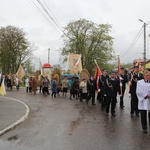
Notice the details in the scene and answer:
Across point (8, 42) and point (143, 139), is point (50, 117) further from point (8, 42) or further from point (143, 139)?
point (8, 42)

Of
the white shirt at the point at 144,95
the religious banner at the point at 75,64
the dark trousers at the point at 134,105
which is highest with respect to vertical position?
the religious banner at the point at 75,64

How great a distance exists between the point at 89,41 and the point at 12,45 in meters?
14.4

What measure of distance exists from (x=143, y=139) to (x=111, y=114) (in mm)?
3768

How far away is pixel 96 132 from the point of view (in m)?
7.23

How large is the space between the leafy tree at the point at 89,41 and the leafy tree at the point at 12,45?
9258 mm

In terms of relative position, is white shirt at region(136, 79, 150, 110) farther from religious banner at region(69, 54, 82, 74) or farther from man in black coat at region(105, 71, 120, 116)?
religious banner at region(69, 54, 82, 74)

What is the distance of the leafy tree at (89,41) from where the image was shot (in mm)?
47469

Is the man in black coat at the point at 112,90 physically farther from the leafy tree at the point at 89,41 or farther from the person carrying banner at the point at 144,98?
the leafy tree at the point at 89,41

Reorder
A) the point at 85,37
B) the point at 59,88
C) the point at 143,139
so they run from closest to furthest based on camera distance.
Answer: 1. the point at 143,139
2. the point at 59,88
3. the point at 85,37

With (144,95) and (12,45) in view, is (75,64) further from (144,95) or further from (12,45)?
(12,45)

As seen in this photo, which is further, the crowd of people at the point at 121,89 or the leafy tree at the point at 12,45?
the leafy tree at the point at 12,45

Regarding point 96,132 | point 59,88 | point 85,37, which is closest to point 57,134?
point 96,132

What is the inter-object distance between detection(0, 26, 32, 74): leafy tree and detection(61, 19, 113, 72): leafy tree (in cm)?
926

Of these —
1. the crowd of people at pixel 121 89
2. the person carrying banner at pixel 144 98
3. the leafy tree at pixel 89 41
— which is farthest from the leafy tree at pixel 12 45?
the person carrying banner at pixel 144 98
